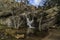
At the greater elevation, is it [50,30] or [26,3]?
[26,3]

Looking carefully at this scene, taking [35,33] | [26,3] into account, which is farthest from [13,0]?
[35,33]

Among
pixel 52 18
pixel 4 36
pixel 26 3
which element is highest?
pixel 26 3

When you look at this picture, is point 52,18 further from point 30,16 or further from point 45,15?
point 30,16

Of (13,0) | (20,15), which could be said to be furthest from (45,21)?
(13,0)

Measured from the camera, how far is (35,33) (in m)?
11.9

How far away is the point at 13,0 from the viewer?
1783cm

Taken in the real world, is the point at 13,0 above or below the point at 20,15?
above

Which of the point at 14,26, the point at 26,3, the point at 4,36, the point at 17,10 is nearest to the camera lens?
the point at 4,36

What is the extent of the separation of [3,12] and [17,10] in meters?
1.14

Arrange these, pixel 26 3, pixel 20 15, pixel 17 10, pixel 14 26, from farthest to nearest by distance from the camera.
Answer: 1. pixel 26 3
2. pixel 17 10
3. pixel 20 15
4. pixel 14 26

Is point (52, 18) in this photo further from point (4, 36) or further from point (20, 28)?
point (4, 36)

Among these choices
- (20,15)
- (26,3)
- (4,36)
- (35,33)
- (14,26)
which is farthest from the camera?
(26,3)

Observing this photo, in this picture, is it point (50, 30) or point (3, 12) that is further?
point (3, 12)

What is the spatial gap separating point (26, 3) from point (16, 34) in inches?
248
